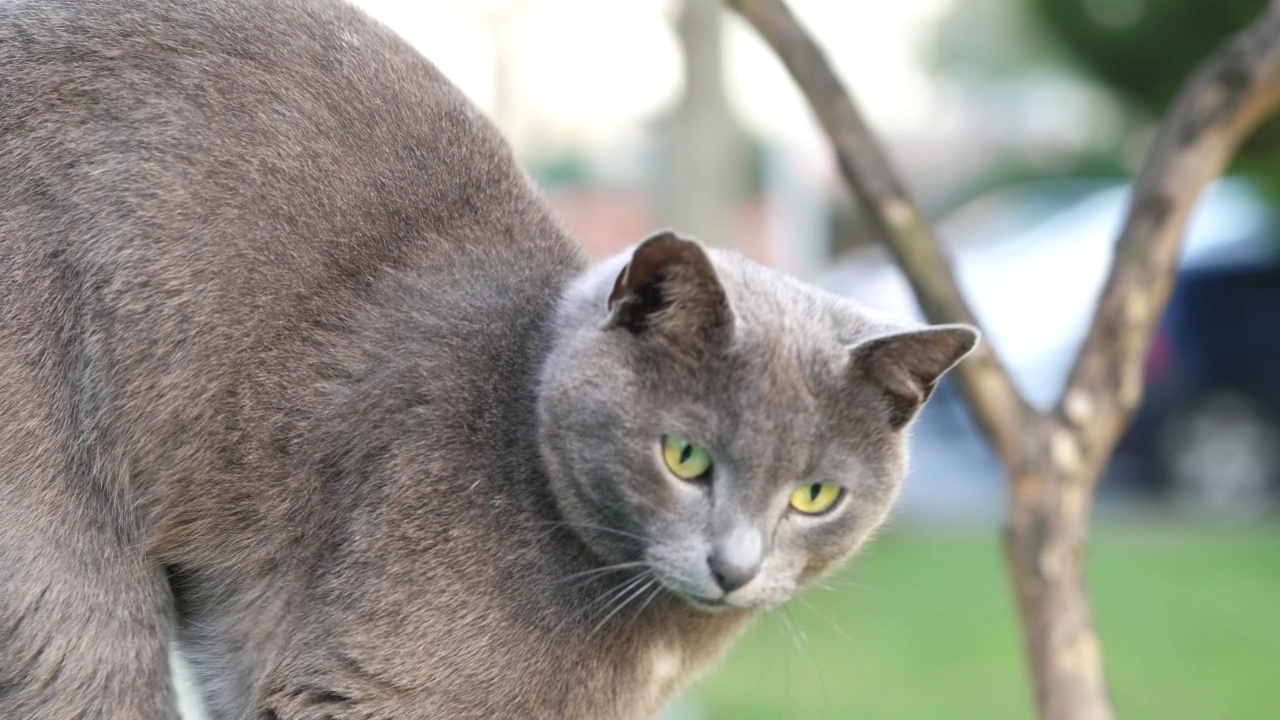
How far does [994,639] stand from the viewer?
20.4 ft

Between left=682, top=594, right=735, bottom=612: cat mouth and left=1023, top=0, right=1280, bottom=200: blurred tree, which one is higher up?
left=1023, top=0, right=1280, bottom=200: blurred tree

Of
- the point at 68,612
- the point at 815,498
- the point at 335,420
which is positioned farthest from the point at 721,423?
the point at 68,612

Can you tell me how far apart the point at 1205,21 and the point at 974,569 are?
3.23 m

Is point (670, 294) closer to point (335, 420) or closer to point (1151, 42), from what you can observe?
point (335, 420)

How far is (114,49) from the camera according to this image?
2.18m

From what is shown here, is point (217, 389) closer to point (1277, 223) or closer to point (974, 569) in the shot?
point (974, 569)

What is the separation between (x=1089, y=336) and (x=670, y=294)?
1289 mm

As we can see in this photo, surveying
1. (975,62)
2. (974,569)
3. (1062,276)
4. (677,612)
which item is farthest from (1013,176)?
(677,612)

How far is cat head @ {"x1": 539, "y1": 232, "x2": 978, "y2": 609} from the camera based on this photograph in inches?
79.7

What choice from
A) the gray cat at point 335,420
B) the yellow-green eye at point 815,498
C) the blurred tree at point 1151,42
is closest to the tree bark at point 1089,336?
the gray cat at point 335,420

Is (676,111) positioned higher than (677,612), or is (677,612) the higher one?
(677,612)

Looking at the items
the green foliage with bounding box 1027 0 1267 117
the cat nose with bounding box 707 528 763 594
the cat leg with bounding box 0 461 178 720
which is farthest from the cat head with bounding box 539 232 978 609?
the green foliage with bounding box 1027 0 1267 117

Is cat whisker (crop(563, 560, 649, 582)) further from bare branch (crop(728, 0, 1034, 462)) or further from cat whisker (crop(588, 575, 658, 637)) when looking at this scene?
bare branch (crop(728, 0, 1034, 462))

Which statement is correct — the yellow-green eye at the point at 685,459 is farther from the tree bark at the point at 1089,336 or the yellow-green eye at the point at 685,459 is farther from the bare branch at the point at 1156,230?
the bare branch at the point at 1156,230
